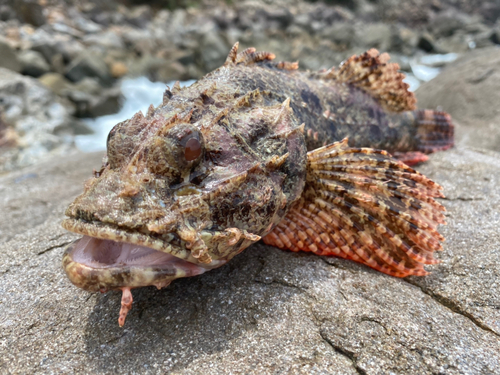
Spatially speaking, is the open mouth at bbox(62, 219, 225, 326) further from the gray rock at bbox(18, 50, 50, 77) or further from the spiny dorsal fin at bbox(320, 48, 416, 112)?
the gray rock at bbox(18, 50, 50, 77)

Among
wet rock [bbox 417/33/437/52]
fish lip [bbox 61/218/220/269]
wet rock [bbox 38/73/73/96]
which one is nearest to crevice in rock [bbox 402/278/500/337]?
fish lip [bbox 61/218/220/269]

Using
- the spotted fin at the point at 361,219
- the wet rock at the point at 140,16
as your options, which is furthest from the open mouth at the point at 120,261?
the wet rock at the point at 140,16

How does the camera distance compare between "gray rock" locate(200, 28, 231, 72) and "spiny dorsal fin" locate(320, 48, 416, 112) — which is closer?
"spiny dorsal fin" locate(320, 48, 416, 112)

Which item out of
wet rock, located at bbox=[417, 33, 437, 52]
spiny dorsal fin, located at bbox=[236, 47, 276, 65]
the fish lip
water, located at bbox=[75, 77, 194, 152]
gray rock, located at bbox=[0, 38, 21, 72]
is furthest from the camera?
wet rock, located at bbox=[417, 33, 437, 52]

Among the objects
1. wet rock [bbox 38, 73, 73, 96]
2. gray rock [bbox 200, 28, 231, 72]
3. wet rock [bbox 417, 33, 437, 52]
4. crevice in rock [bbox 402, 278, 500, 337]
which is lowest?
crevice in rock [bbox 402, 278, 500, 337]

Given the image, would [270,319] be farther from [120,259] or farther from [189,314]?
[120,259]

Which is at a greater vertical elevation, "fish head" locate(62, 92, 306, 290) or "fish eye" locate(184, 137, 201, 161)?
"fish eye" locate(184, 137, 201, 161)
